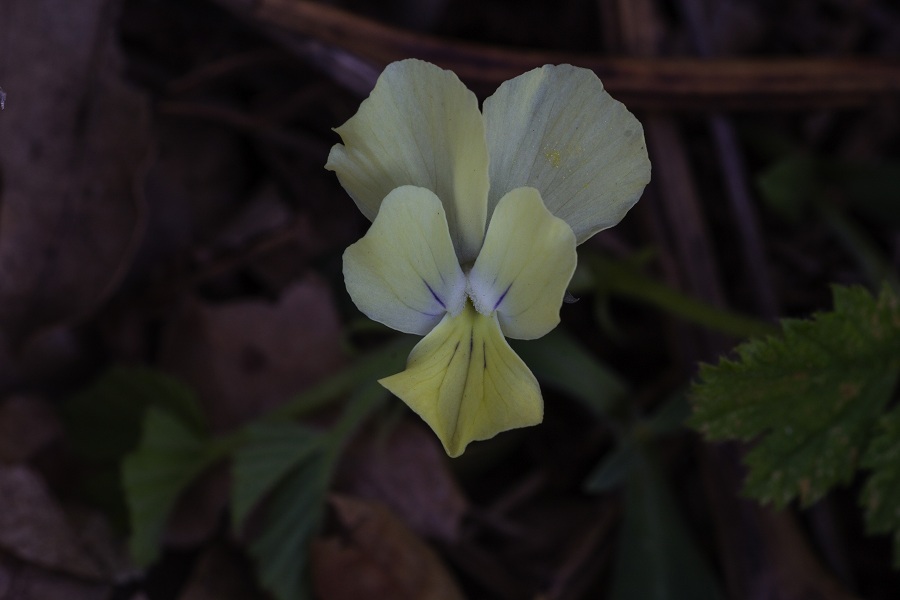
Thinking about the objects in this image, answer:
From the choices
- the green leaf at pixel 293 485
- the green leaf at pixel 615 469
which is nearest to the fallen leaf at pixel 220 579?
the green leaf at pixel 293 485

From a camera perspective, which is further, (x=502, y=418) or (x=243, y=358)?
(x=243, y=358)

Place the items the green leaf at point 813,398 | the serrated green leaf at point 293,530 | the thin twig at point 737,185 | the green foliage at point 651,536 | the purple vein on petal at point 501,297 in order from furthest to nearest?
the thin twig at point 737,185, the green foliage at point 651,536, the serrated green leaf at point 293,530, the green leaf at point 813,398, the purple vein on petal at point 501,297

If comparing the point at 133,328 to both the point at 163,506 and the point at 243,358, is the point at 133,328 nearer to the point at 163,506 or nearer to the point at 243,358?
the point at 243,358

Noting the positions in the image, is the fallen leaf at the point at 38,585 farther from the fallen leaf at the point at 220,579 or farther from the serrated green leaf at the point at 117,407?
the serrated green leaf at the point at 117,407

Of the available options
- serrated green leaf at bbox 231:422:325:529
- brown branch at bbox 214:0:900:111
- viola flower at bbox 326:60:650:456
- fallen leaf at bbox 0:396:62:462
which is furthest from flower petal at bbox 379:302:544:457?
fallen leaf at bbox 0:396:62:462

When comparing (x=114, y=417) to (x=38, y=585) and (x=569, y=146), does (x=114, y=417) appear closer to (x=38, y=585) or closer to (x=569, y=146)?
(x=38, y=585)

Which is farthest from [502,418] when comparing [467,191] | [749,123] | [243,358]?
[749,123]

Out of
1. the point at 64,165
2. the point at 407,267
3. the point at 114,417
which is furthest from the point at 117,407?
the point at 407,267
